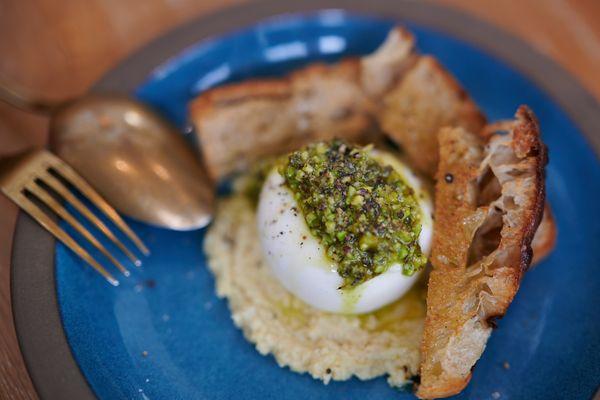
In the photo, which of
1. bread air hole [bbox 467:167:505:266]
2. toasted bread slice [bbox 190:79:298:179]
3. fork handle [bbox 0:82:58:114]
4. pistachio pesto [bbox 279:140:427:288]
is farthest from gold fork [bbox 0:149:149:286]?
bread air hole [bbox 467:167:505:266]

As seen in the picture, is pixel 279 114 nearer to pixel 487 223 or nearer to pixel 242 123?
pixel 242 123

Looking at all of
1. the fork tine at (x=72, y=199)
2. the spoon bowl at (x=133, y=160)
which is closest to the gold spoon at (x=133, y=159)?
the spoon bowl at (x=133, y=160)

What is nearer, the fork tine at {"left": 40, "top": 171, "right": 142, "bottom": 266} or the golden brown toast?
the fork tine at {"left": 40, "top": 171, "right": 142, "bottom": 266}

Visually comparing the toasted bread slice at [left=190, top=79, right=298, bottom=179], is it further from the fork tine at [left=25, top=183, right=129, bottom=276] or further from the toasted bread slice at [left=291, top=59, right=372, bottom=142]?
the fork tine at [left=25, top=183, right=129, bottom=276]

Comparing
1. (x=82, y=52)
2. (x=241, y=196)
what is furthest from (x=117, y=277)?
(x=82, y=52)

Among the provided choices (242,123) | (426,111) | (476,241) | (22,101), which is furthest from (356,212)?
(22,101)

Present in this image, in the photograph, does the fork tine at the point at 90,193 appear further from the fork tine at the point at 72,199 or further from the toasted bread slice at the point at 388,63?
the toasted bread slice at the point at 388,63
